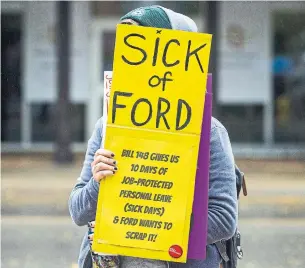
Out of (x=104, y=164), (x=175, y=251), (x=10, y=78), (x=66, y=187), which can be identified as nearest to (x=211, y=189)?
(x=175, y=251)

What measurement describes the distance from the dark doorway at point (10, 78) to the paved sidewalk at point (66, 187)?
1.26 meters

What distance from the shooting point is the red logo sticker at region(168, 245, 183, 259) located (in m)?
2.51

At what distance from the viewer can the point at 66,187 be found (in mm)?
13258

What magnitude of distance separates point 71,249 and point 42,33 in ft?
31.8

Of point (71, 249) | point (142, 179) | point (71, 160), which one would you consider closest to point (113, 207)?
point (142, 179)

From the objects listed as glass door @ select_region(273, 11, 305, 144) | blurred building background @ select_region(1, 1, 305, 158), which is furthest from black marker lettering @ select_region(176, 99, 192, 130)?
glass door @ select_region(273, 11, 305, 144)

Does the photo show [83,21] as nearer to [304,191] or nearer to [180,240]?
[304,191]

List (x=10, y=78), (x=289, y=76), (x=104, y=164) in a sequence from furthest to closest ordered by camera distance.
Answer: (x=10, y=78) → (x=289, y=76) → (x=104, y=164)

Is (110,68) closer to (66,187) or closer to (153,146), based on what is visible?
(66,187)

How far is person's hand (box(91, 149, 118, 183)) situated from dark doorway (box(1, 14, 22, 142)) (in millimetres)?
15811

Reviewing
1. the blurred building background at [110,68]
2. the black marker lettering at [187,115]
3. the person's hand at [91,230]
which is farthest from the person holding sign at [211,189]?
the blurred building background at [110,68]

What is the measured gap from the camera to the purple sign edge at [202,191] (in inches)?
99.1

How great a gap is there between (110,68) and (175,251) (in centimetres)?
1531

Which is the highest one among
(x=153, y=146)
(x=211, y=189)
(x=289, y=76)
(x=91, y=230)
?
(x=153, y=146)
